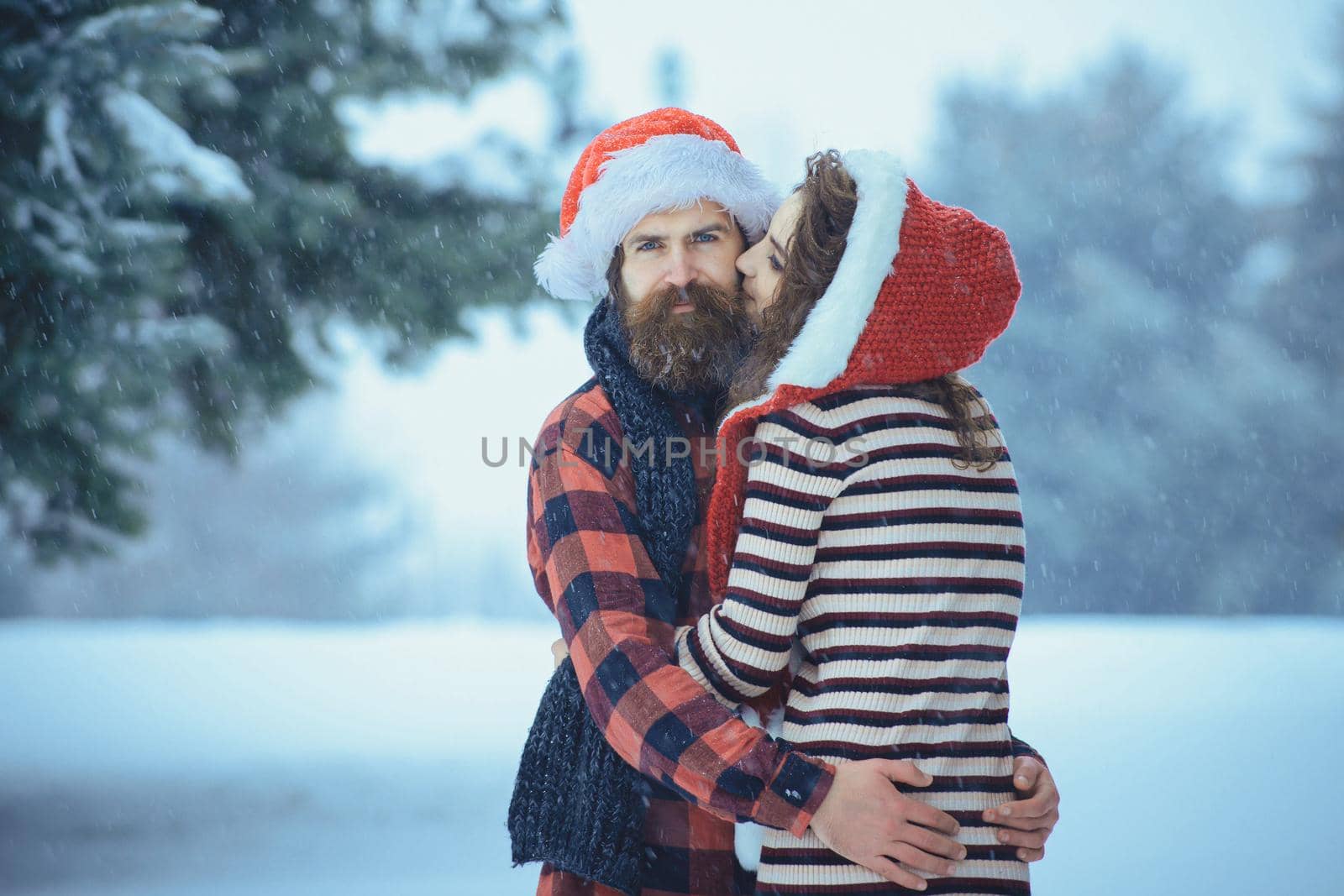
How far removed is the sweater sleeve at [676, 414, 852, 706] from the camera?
50.7 inches

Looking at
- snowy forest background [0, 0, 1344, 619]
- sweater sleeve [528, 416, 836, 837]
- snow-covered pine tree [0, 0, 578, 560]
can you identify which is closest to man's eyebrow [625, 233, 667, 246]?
sweater sleeve [528, 416, 836, 837]

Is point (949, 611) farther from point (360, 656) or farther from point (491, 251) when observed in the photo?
point (360, 656)

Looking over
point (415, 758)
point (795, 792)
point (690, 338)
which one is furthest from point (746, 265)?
point (415, 758)

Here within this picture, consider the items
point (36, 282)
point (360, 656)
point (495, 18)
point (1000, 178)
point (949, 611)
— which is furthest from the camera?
point (1000, 178)

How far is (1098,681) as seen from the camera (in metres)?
4.90

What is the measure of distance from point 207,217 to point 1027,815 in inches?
127

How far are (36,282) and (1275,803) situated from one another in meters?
4.29

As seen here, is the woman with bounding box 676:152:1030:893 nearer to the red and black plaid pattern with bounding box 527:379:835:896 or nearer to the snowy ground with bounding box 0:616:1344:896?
the red and black plaid pattern with bounding box 527:379:835:896

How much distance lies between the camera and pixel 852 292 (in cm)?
130

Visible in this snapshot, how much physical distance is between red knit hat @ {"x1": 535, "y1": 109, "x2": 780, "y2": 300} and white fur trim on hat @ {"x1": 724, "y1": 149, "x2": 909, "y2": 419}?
540 mm

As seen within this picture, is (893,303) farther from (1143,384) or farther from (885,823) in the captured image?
(1143,384)

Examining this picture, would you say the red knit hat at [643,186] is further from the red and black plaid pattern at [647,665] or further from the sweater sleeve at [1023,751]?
the sweater sleeve at [1023,751]

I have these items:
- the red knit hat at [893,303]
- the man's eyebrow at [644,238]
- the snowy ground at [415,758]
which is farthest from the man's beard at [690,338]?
the snowy ground at [415,758]

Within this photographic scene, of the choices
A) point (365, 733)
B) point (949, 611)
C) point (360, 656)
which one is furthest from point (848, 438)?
point (360, 656)
